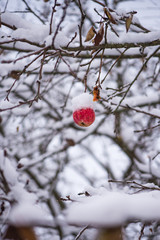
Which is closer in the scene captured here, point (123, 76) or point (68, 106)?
point (68, 106)

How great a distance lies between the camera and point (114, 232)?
0.43 meters

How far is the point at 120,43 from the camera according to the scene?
5.73 ft

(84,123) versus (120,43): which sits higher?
(120,43)

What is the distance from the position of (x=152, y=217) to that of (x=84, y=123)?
1.21m

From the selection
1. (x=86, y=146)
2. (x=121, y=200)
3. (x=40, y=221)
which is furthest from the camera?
(x=86, y=146)

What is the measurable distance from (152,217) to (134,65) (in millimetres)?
5561

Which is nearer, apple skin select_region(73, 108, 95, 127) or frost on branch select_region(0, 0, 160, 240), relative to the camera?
frost on branch select_region(0, 0, 160, 240)

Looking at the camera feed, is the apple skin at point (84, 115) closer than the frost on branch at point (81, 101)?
No

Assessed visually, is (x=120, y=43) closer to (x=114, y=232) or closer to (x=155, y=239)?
(x=114, y=232)

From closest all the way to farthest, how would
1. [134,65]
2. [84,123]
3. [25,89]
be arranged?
[84,123], [25,89], [134,65]

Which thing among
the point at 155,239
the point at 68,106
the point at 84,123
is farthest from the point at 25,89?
the point at 155,239

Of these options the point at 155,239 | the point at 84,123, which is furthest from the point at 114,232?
the point at 155,239

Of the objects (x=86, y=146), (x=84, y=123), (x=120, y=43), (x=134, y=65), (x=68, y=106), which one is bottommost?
(x=86, y=146)

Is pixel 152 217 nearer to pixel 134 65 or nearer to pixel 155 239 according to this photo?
pixel 155 239
